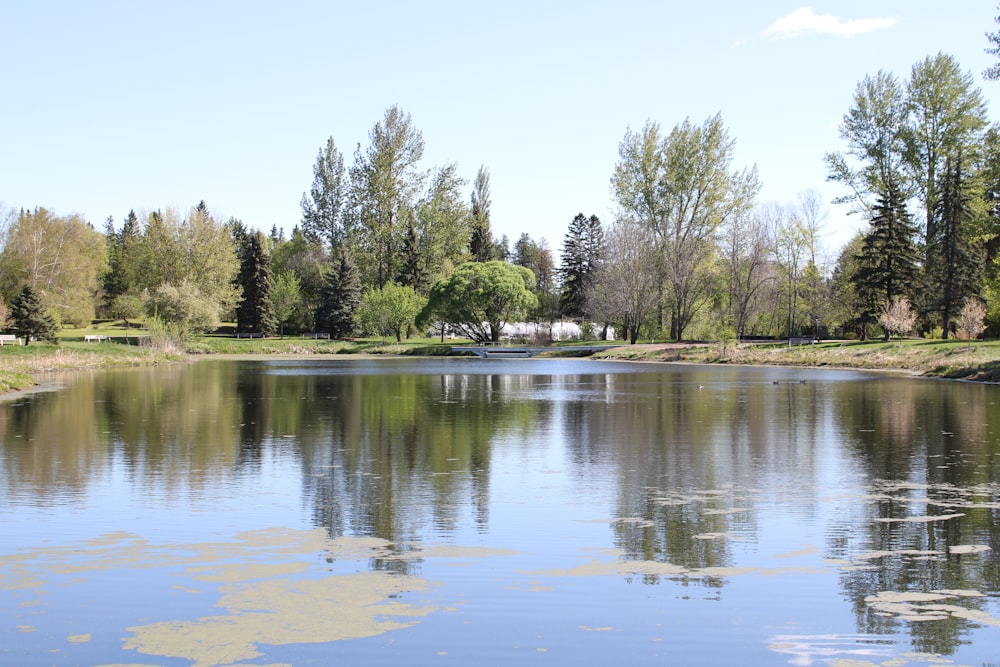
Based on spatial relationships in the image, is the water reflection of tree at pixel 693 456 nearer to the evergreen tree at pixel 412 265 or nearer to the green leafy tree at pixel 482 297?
the green leafy tree at pixel 482 297

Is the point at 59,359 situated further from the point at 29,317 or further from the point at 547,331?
the point at 547,331

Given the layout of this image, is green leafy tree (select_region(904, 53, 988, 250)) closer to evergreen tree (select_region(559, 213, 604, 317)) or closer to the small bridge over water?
the small bridge over water

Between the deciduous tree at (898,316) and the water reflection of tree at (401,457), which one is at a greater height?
the deciduous tree at (898,316)

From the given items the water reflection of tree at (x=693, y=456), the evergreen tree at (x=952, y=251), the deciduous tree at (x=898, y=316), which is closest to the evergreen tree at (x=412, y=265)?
the deciduous tree at (x=898, y=316)

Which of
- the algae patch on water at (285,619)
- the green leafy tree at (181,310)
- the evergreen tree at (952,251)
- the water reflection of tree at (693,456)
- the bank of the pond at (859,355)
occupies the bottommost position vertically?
the algae patch on water at (285,619)

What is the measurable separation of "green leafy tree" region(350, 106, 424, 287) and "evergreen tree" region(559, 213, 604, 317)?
1902 centimetres

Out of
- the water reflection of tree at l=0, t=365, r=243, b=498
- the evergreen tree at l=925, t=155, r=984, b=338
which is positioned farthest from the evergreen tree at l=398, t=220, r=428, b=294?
the water reflection of tree at l=0, t=365, r=243, b=498

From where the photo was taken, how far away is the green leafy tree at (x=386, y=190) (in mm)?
83875

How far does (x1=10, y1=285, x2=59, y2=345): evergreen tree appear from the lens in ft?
184

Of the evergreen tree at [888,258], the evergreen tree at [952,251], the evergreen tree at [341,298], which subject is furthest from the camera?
the evergreen tree at [341,298]

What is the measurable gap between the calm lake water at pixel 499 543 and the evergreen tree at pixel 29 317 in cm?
3856

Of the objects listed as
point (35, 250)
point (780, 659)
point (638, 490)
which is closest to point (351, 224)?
point (35, 250)

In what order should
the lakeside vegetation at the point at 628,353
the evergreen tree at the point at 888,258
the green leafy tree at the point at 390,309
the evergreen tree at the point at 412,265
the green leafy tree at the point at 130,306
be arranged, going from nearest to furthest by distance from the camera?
the lakeside vegetation at the point at 628,353 → the evergreen tree at the point at 888,258 → the green leafy tree at the point at 130,306 → the green leafy tree at the point at 390,309 → the evergreen tree at the point at 412,265

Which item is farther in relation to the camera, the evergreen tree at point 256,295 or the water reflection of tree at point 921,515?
the evergreen tree at point 256,295
